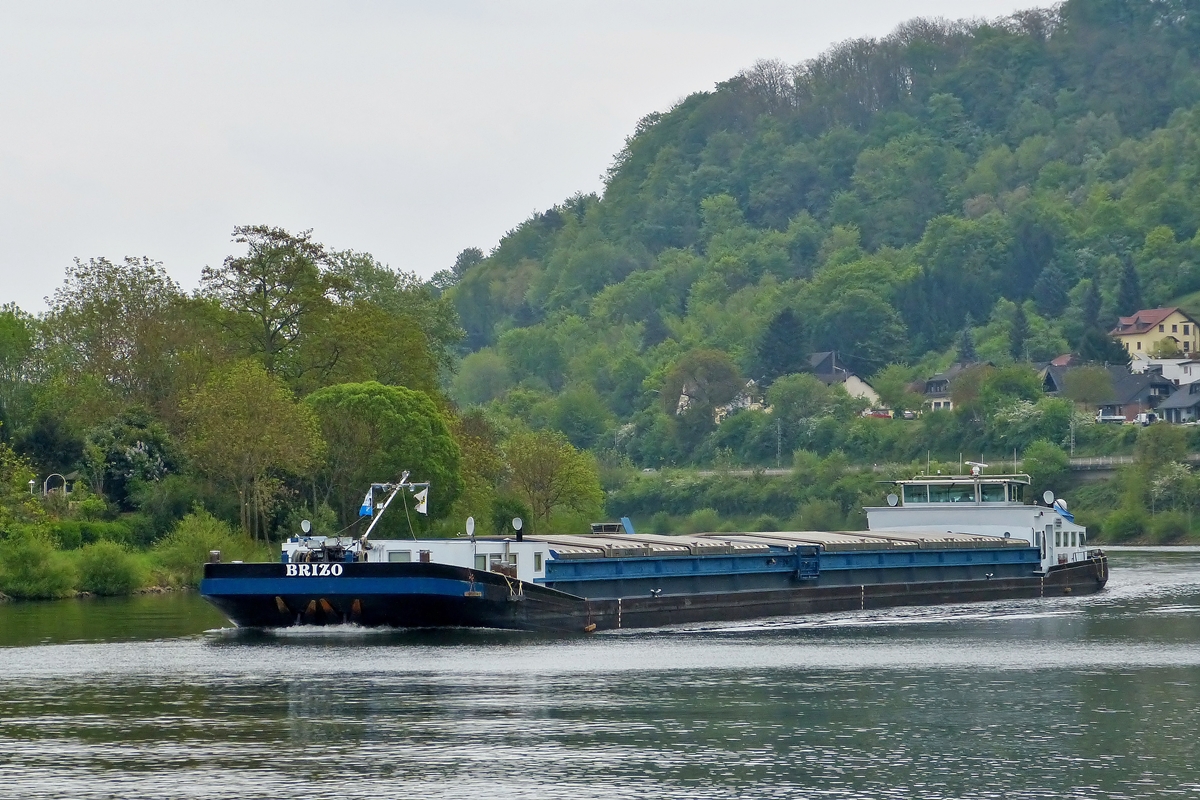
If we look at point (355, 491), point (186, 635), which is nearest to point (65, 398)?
point (355, 491)

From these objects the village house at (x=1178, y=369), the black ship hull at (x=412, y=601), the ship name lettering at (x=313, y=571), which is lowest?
the black ship hull at (x=412, y=601)

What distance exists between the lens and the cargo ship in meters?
50.8

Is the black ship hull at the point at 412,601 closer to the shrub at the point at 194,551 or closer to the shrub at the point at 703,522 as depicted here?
the shrub at the point at 194,551

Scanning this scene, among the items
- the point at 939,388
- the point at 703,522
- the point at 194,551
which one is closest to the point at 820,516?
the point at 703,522

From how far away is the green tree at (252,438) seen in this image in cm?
7775

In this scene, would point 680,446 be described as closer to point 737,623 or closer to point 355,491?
point 355,491

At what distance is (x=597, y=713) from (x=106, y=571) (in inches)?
1546

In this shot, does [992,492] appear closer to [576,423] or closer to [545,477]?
[545,477]

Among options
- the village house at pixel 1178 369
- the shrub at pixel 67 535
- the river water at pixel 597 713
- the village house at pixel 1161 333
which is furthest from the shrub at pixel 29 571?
the village house at pixel 1161 333

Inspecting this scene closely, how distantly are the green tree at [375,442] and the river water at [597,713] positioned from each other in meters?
27.2

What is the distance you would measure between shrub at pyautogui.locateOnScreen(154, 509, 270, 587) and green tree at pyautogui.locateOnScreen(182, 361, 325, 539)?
192cm

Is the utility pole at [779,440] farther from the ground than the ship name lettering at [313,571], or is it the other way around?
the utility pole at [779,440]

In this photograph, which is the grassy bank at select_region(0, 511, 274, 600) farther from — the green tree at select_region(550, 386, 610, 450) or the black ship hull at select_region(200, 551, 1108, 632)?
the green tree at select_region(550, 386, 610, 450)

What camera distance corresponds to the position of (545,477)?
4168 inches
